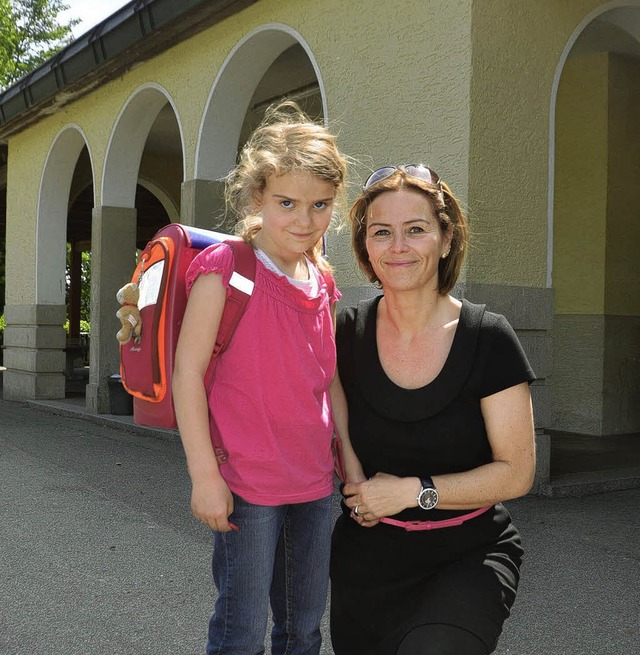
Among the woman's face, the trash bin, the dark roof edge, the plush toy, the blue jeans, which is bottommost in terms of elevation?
the trash bin

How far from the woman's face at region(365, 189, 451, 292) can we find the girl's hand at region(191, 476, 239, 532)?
0.67 m

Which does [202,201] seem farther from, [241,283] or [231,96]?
[241,283]

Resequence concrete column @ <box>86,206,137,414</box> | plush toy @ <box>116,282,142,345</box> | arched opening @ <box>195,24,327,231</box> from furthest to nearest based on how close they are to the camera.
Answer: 1. concrete column @ <box>86,206,137,414</box>
2. arched opening @ <box>195,24,327,231</box>
3. plush toy @ <box>116,282,142,345</box>

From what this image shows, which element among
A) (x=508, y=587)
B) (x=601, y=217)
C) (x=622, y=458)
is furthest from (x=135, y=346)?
(x=601, y=217)

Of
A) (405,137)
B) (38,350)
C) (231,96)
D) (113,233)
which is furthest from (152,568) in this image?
(38,350)

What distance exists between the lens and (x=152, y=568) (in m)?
4.27

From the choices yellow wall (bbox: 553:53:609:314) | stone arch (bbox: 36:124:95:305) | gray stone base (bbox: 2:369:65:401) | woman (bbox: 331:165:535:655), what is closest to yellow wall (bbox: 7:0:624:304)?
yellow wall (bbox: 553:53:609:314)

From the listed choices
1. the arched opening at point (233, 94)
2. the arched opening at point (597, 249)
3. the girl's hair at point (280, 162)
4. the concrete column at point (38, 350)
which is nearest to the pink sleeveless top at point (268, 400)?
the girl's hair at point (280, 162)

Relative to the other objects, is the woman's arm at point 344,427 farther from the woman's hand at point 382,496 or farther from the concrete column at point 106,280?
the concrete column at point 106,280

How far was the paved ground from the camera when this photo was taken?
3389 mm

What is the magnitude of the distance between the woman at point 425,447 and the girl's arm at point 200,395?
33cm

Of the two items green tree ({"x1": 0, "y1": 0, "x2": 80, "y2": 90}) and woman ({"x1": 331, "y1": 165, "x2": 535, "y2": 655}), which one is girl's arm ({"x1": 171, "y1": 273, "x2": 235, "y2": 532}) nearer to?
woman ({"x1": 331, "y1": 165, "x2": 535, "y2": 655})

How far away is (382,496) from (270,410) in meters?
0.36

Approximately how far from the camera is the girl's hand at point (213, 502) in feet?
6.94
